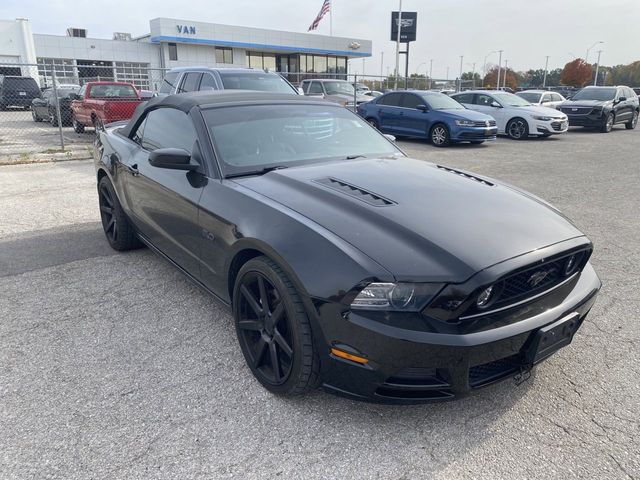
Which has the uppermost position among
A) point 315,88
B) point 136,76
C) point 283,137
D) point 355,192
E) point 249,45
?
point 249,45

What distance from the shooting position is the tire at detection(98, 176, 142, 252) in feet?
15.4

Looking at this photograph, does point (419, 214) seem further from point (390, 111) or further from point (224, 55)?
point (224, 55)

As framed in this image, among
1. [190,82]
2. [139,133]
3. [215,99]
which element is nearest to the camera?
[215,99]

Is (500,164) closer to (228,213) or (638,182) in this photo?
(638,182)

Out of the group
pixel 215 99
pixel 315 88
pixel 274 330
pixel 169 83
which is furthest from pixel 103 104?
→ pixel 274 330

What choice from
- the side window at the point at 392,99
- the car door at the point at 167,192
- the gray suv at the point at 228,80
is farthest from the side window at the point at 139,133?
the side window at the point at 392,99

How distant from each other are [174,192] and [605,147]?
1462 centimetres

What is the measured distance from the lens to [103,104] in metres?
12.5

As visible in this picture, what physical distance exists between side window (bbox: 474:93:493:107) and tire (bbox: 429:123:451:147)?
12.5 ft

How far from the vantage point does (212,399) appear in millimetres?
2643

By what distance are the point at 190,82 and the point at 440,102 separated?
7.51 meters

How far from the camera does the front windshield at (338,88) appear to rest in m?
17.5

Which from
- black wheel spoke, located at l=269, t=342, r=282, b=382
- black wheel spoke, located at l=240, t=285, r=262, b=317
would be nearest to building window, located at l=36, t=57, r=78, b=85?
black wheel spoke, located at l=240, t=285, r=262, b=317

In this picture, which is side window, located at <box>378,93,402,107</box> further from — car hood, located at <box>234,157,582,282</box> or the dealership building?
the dealership building
